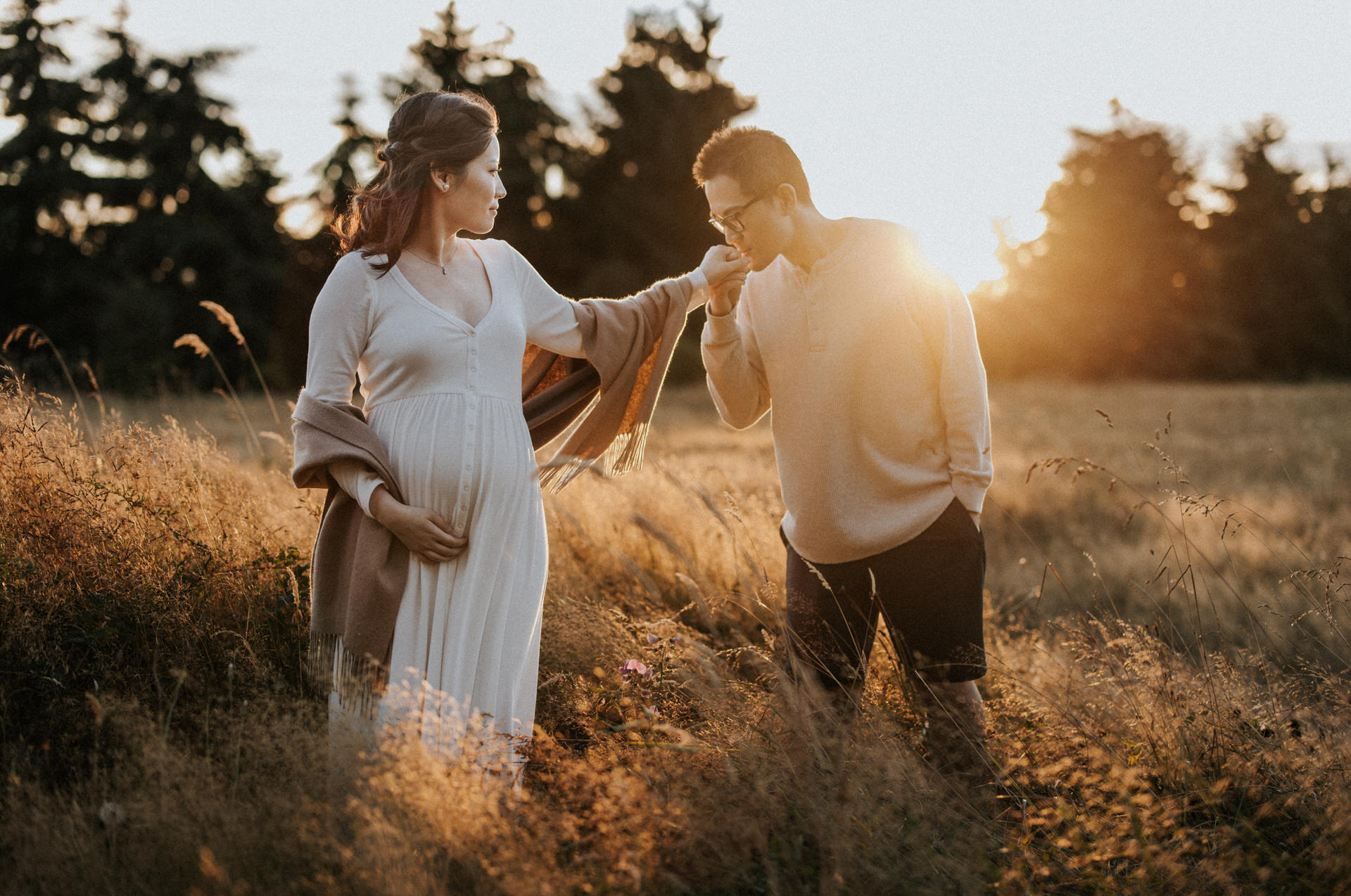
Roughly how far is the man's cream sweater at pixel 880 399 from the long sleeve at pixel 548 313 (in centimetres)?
45

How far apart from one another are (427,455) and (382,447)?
122 mm

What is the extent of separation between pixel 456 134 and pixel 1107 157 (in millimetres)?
44363

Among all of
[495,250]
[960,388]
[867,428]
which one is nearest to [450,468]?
[495,250]

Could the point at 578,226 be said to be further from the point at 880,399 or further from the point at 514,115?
the point at 880,399

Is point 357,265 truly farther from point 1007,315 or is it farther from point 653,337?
point 1007,315

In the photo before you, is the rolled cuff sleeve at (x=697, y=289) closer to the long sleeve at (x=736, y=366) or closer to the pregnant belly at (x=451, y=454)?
the long sleeve at (x=736, y=366)

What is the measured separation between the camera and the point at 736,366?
8.98 ft

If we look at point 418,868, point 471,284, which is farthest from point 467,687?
point 471,284

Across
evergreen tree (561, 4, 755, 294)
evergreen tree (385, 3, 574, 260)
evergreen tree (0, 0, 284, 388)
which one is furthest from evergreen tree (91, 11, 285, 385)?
evergreen tree (561, 4, 755, 294)

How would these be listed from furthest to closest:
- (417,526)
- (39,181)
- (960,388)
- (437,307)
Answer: (39,181) → (960,388) → (437,307) → (417,526)

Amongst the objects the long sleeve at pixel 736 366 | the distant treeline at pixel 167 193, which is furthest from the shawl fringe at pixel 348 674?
the distant treeline at pixel 167 193

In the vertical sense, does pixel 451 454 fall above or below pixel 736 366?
below

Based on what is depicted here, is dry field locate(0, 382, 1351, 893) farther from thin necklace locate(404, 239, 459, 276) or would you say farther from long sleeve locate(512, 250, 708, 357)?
thin necklace locate(404, 239, 459, 276)

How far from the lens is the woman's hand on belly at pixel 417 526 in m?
2.13
